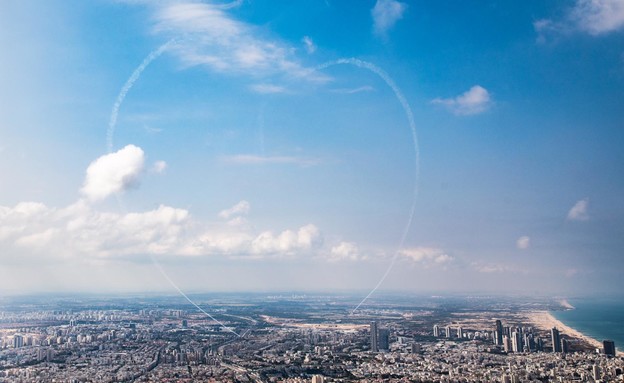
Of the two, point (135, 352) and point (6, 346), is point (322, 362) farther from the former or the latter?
point (6, 346)

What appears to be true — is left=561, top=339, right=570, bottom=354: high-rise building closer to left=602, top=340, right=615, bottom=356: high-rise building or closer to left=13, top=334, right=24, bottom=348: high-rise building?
left=602, top=340, right=615, bottom=356: high-rise building

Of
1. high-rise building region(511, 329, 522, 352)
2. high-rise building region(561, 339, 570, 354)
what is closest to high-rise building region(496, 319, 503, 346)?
high-rise building region(511, 329, 522, 352)

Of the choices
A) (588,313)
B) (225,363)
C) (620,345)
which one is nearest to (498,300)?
(588,313)

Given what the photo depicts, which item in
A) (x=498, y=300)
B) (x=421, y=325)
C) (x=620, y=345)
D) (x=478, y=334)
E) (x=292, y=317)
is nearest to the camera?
(x=620, y=345)

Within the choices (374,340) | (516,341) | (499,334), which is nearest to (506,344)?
(516,341)

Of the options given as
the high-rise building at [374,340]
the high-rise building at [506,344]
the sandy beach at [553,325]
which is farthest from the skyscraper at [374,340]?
the sandy beach at [553,325]
